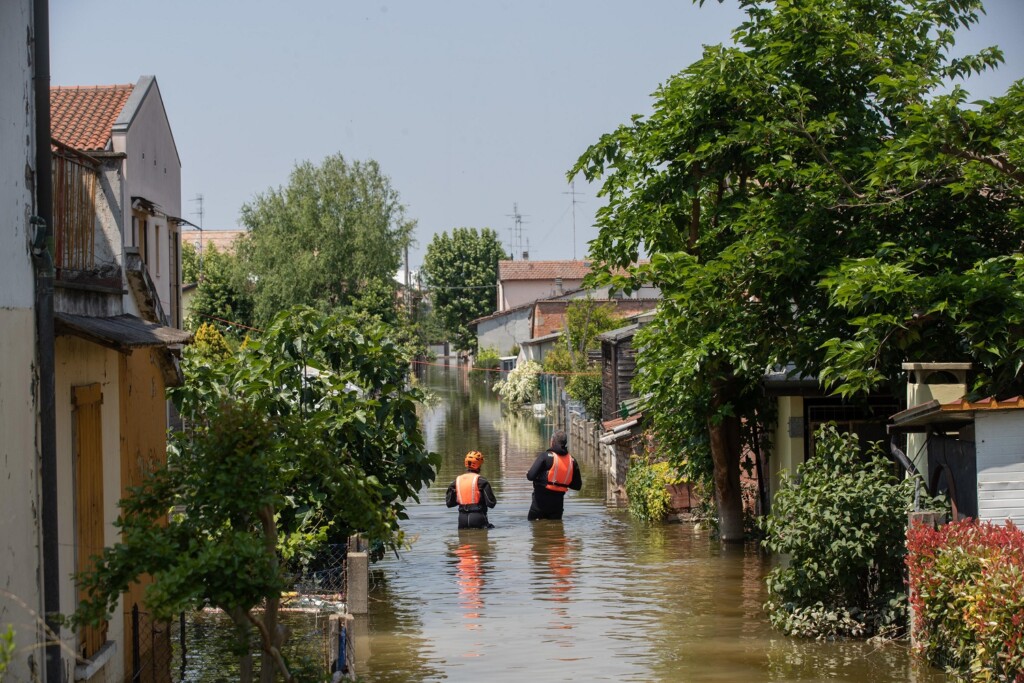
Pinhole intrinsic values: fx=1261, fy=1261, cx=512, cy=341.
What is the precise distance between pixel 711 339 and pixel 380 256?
52.3 metres

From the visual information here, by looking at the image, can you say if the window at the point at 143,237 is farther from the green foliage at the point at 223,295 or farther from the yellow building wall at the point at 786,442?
the green foliage at the point at 223,295

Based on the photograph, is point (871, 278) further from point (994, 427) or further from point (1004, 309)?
point (994, 427)

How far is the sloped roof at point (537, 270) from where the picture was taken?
94.8 meters

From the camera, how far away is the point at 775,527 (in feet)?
39.8

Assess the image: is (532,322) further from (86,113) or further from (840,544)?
(840,544)

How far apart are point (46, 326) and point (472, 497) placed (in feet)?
45.2

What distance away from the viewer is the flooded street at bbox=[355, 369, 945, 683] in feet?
37.2

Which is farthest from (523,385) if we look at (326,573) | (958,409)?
(958,409)

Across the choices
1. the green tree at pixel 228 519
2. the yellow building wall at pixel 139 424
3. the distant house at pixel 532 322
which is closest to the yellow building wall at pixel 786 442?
the yellow building wall at pixel 139 424

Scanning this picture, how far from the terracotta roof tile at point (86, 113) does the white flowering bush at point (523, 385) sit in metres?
37.0

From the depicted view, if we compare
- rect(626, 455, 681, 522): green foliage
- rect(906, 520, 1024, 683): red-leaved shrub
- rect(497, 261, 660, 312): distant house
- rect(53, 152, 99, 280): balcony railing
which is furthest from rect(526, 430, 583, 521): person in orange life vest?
rect(497, 261, 660, 312): distant house

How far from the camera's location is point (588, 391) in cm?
4278

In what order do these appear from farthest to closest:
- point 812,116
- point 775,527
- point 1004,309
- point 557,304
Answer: point 557,304 < point 812,116 < point 775,527 < point 1004,309

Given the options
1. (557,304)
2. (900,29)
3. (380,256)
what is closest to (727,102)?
(900,29)
